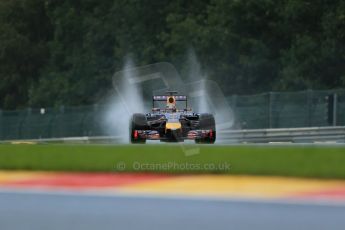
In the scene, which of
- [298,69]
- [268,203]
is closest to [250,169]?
[268,203]

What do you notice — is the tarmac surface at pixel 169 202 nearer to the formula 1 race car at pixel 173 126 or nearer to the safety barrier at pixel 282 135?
the formula 1 race car at pixel 173 126

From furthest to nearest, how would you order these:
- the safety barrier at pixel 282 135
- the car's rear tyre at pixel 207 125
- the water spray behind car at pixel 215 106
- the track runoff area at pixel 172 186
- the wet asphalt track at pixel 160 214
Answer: the safety barrier at pixel 282 135, the water spray behind car at pixel 215 106, the car's rear tyre at pixel 207 125, the track runoff area at pixel 172 186, the wet asphalt track at pixel 160 214

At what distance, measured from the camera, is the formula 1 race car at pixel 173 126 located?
559 inches

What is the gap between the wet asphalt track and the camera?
27.3 ft

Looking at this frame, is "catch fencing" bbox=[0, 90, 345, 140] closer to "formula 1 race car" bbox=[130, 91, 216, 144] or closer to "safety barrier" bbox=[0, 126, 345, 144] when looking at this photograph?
"safety barrier" bbox=[0, 126, 345, 144]

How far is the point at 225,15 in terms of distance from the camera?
41469 mm

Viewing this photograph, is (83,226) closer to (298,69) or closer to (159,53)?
(298,69)

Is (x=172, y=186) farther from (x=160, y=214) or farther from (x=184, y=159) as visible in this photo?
(x=160, y=214)

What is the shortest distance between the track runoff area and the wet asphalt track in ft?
0.04

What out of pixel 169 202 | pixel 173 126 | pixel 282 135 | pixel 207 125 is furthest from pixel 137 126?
pixel 282 135

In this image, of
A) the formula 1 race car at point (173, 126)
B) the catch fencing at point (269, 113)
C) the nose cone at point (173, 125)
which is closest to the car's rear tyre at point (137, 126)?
the formula 1 race car at point (173, 126)

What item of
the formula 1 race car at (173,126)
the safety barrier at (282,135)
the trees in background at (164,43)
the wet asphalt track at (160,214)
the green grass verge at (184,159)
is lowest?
the wet asphalt track at (160,214)

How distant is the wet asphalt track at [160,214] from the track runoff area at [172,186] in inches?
0.5

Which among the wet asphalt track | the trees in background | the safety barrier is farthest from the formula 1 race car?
the trees in background
